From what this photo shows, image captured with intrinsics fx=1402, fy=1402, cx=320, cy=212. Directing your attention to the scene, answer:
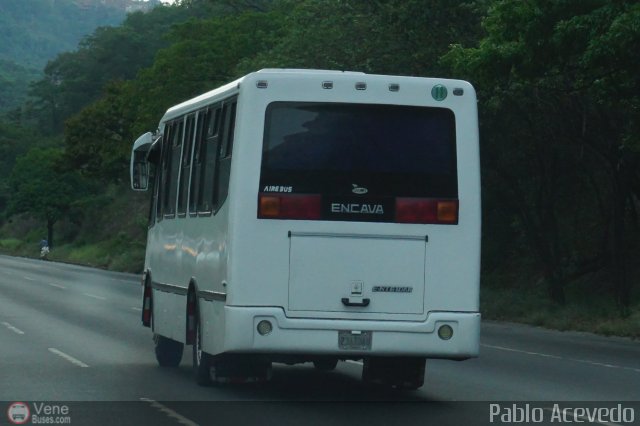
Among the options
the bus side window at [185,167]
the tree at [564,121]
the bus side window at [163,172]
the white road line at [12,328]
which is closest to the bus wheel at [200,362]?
the bus side window at [185,167]

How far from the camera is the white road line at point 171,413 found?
11906 millimetres

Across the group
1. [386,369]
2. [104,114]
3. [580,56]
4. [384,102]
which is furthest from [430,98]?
[104,114]

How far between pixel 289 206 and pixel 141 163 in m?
5.90

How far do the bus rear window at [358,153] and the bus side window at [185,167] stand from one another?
111 inches

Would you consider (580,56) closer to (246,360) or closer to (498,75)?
(498,75)

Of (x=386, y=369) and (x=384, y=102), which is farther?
(x=386, y=369)

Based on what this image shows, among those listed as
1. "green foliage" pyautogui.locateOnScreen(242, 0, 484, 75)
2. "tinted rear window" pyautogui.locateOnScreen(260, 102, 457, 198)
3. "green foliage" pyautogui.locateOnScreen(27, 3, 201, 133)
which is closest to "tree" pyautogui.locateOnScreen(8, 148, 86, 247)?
"green foliage" pyautogui.locateOnScreen(27, 3, 201, 133)

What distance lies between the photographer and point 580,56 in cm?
2331

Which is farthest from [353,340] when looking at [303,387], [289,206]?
[303,387]

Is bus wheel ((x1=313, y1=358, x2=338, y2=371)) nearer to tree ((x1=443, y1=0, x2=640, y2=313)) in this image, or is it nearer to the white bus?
the white bus

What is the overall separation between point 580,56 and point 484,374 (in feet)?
26.4

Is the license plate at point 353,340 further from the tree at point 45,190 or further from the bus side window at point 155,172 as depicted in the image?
the tree at point 45,190

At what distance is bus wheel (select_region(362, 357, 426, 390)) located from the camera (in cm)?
1459

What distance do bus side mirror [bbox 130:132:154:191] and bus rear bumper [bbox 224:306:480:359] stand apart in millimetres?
5787
